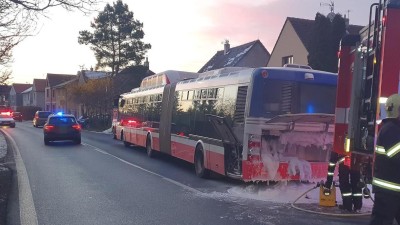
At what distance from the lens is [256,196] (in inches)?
398

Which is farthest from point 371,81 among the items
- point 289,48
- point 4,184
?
point 289,48

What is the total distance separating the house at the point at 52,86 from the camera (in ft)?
303

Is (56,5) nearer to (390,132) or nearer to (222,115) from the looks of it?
(222,115)

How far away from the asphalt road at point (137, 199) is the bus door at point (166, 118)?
92cm

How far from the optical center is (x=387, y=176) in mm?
5246

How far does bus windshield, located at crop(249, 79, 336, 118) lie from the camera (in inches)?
408

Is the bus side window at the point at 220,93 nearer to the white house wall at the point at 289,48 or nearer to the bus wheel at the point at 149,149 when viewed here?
the bus wheel at the point at 149,149

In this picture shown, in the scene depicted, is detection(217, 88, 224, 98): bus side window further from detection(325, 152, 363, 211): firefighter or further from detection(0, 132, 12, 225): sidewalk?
detection(0, 132, 12, 225): sidewalk

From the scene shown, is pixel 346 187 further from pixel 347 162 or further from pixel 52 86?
pixel 52 86

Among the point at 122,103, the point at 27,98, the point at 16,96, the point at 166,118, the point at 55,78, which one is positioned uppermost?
the point at 55,78

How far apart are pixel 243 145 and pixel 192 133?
3.67 meters

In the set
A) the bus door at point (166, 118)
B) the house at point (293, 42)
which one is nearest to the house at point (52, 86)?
the house at point (293, 42)

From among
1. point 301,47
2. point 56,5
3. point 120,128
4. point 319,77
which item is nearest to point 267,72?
point 319,77

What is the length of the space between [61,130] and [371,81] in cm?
2019
